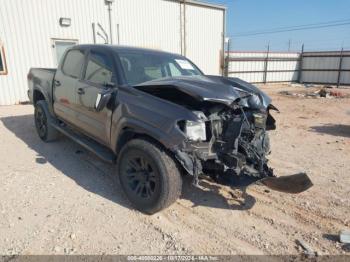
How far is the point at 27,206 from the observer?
353 centimetres

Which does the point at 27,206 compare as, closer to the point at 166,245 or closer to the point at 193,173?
the point at 166,245

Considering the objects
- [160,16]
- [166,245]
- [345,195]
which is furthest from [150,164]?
[160,16]

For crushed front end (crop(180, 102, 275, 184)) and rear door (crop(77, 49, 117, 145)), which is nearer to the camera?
crushed front end (crop(180, 102, 275, 184))

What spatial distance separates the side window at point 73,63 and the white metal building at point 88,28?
6.79 meters

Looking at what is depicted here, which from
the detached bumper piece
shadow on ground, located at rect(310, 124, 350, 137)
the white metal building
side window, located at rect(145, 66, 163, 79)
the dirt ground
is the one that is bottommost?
shadow on ground, located at rect(310, 124, 350, 137)

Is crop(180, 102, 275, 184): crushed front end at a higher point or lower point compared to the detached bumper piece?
higher

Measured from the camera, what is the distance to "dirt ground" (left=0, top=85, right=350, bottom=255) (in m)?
2.87

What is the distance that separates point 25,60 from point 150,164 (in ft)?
32.2

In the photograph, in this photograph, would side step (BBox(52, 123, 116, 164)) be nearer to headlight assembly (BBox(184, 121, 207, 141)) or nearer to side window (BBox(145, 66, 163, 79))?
side window (BBox(145, 66, 163, 79))

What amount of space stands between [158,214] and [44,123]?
365 cm

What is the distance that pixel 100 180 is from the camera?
4.25 meters

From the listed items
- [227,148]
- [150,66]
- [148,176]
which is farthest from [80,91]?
[227,148]

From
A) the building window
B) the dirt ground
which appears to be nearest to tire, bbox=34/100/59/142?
the dirt ground

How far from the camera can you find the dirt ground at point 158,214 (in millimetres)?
2867
